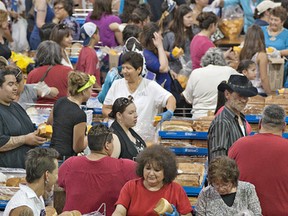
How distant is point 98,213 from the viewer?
8.54m

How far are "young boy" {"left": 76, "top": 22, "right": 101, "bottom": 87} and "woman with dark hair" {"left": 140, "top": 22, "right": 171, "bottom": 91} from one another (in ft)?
3.64

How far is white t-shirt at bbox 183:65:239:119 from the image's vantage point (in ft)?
38.8

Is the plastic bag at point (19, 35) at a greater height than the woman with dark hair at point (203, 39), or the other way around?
the woman with dark hair at point (203, 39)

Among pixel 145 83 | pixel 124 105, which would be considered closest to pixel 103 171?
pixel 124 105

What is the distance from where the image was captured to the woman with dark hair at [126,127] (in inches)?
371

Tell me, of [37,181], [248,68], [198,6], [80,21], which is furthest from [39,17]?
[37,181]

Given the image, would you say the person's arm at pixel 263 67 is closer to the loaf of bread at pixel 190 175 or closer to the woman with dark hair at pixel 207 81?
the woman with dark hair at pixel 207 81

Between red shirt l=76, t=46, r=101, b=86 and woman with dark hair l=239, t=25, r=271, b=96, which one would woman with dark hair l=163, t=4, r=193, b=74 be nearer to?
red shirt l=76, t=46, r=101, b=86

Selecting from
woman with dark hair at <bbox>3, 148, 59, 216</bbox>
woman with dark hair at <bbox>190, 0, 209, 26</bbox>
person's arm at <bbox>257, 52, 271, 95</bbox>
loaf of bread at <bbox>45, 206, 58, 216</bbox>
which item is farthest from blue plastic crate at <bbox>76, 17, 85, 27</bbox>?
woman with dark hair at <bbox>3, 148, 59, 216</bbox>

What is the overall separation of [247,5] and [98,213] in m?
7.87

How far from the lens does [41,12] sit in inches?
626

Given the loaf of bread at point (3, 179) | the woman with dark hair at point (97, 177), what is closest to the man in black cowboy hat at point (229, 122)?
the woman with dark hair at point (97, 177)

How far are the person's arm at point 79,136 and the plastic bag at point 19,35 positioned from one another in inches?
256

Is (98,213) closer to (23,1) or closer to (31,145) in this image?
(31,145)
